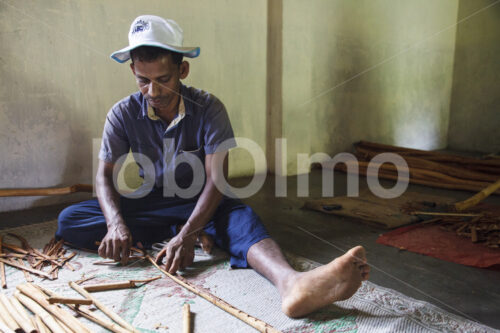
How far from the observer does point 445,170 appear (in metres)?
4.29

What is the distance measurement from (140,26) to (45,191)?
68.5 inches

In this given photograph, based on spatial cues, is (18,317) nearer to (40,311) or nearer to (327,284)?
(40,311)

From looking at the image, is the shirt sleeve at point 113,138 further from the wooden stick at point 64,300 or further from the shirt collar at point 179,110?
the wooden stick at point 64,300

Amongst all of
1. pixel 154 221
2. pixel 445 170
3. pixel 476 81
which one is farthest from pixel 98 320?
pixel 476 81

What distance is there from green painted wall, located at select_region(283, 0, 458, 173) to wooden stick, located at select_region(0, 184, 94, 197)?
7.64 feet

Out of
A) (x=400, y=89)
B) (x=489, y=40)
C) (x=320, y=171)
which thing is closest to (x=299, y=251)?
(x=320, y=171)

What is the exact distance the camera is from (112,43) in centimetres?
335

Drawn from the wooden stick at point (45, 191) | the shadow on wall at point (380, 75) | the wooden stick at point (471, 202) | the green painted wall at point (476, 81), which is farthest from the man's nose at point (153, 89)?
the green painted wall at point (476, 81)

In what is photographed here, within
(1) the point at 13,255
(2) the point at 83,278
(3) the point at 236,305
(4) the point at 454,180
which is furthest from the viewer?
(4) the point at 454,180

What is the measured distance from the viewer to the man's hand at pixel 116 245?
185 centimetres

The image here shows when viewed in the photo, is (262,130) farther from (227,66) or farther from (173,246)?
(173,246)

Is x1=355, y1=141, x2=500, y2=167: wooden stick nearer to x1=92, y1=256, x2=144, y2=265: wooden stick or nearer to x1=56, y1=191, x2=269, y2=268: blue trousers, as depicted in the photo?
x1=56, y1=191, x2=269, y2=268: blue trousers

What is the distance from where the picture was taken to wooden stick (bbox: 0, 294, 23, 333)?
4.11 ft

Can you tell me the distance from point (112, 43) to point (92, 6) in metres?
0.32
